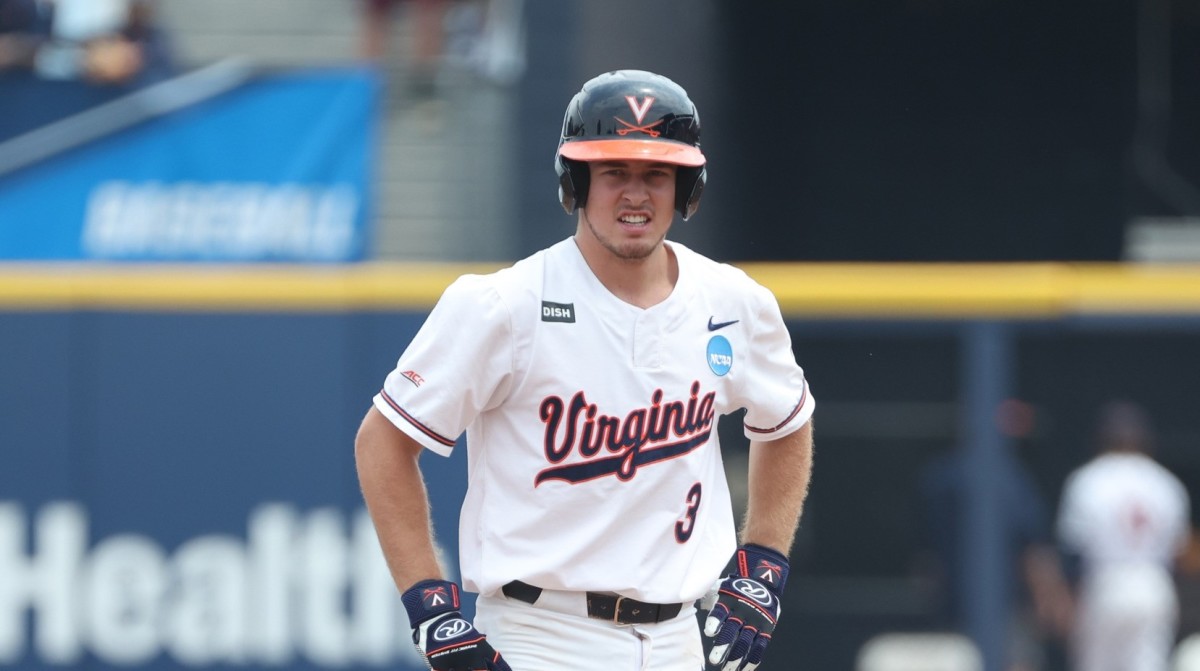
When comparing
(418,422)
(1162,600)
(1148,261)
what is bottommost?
(1162,600)

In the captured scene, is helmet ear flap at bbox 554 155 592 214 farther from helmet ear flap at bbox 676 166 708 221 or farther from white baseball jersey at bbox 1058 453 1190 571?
white baseball jersey at bbox 1058 453 1190 571

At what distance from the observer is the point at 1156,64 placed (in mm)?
12820

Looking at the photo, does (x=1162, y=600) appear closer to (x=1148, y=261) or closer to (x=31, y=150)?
(x=1148, y=261)

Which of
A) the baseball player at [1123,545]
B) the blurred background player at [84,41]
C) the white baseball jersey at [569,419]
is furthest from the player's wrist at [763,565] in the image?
the blurred background player at [84,41]

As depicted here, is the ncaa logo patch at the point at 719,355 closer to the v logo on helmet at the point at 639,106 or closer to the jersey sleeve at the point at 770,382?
the jersey sleeve at the point at 770,382

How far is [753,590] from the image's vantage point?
3.90 m

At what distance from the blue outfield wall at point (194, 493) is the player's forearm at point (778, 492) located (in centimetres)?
418

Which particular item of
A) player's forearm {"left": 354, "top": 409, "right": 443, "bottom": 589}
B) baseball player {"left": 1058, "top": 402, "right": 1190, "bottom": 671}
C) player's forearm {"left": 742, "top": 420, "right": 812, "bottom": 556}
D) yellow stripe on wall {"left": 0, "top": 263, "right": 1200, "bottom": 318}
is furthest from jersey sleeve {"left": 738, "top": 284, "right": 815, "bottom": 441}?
baseball player {"left": 1058, "top": 402, "right": 1190, "bottom": 671}

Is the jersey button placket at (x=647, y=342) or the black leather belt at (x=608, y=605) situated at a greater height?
the jersey button placket at (x=647, y=342)

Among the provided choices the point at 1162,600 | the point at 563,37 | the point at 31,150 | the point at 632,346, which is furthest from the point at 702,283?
the point at 563,37

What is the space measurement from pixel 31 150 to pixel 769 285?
3.85 m

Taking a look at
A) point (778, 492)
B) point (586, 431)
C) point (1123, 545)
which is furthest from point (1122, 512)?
point (586, 431)

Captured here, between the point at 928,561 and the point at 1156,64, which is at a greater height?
the point at 1156,64

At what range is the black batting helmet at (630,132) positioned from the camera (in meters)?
3.71
